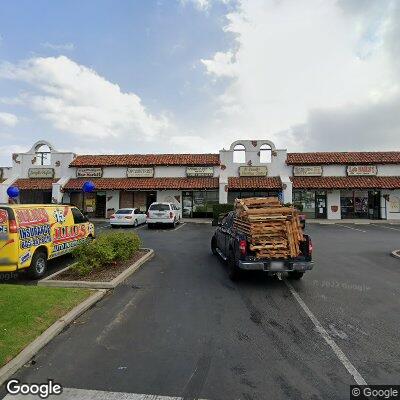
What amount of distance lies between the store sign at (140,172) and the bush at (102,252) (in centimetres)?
2037

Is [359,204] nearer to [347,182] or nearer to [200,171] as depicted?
[347,182]

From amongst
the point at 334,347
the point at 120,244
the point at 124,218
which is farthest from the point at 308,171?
the point at 334,347

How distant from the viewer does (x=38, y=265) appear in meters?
8.38

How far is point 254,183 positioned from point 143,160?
439 inches

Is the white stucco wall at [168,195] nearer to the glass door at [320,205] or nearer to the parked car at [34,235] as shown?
the glass door at [320,205]

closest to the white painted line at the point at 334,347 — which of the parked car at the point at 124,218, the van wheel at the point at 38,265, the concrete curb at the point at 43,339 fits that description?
the concrete curb at the point at 43,339

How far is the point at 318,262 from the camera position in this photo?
10.5 meters

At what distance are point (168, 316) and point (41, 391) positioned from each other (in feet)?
8.29

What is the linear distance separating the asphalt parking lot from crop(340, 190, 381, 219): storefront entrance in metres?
21.8

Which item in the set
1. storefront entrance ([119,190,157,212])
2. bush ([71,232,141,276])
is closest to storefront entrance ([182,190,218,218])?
storefront entrance ([119,190,157,212])

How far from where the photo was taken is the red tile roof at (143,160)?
96.8 feet

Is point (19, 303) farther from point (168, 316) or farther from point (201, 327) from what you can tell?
point (201, 327)

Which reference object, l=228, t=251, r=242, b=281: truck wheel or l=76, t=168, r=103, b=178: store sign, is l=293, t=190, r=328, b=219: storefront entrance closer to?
l=76, t=168, r=103, b=178: store sign

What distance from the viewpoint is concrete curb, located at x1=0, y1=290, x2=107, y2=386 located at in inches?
152
